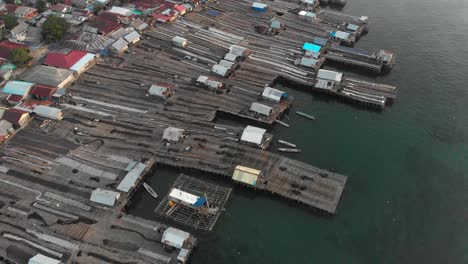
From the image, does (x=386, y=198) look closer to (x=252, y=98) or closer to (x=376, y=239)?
(x=376, y=239)

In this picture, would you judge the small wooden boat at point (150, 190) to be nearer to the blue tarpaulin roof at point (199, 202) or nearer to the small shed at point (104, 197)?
the small shed at point (104, 197)

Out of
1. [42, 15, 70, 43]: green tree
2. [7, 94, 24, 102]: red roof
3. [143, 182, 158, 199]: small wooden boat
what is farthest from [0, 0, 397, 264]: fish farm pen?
[7, 94, 24, 102]: red roof

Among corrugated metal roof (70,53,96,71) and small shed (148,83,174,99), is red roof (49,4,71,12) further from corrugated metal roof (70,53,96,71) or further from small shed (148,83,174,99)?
small shed (148,83,174,99)

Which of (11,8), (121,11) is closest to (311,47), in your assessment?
(121,11)

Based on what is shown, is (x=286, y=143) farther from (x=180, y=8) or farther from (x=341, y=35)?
(x=180, y=8)

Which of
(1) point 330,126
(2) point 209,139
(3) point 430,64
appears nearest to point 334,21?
(3) point 430,64

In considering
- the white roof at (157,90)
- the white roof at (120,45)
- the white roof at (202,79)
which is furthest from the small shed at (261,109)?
the white roof at (120,45)

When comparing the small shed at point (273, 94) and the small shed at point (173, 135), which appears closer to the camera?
the small shed at point (173, 135)
